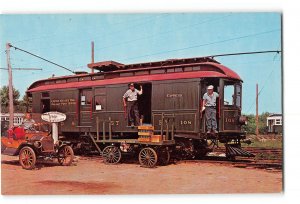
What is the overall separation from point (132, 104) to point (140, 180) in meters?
2.38

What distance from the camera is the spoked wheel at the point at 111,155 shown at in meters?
9.27

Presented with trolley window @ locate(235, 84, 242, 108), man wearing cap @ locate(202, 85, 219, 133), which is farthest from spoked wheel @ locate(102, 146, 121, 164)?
trolley window @ locate(235, 84, 242, 108)

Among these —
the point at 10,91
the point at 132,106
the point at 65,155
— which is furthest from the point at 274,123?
the point at 10,91

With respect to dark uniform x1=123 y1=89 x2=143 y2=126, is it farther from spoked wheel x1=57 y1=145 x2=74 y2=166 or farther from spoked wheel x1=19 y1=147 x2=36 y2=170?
spoked wheel x1=19 y1=147 x2=36 y2=170

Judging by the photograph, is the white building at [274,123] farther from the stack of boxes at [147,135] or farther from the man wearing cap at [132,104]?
the man wearing cap at [132,104]

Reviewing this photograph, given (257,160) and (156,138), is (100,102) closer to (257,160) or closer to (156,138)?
(156,138)

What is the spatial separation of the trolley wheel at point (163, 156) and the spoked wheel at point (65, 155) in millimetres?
2213

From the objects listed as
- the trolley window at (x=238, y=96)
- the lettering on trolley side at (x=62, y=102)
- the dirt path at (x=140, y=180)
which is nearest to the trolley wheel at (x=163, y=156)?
the dirt path at (x=140, y=180)

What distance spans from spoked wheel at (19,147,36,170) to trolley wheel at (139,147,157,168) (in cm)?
259

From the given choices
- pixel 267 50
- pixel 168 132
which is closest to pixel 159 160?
pixel 168 132

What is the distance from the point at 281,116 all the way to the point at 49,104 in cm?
663

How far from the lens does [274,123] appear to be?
316 inches

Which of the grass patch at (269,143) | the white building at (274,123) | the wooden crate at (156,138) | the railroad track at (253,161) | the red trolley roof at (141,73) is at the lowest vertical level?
the railroad track at (253,161)
